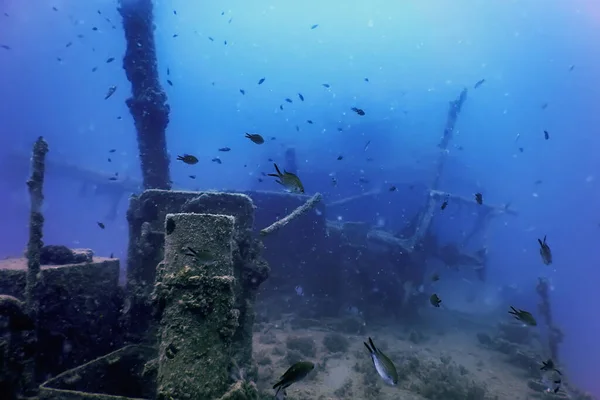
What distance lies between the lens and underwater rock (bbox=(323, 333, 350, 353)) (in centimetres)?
993

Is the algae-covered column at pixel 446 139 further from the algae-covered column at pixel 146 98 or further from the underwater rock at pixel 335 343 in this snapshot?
the algae-covered column at pixel 146 98

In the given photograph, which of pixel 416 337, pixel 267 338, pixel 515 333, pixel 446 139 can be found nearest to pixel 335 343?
pixel 267 338

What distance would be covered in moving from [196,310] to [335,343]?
317 inches

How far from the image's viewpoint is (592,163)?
126 metres

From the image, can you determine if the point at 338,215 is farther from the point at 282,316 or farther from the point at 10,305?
the point at 10,305

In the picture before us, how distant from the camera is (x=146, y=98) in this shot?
36.8 feet

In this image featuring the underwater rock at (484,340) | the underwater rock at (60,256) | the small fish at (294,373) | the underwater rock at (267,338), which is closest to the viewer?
the small fish at (294,373)

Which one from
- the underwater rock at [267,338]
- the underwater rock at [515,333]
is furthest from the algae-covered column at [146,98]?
the underwater rock at [515,333]

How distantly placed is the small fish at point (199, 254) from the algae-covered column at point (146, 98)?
8830 millimetres

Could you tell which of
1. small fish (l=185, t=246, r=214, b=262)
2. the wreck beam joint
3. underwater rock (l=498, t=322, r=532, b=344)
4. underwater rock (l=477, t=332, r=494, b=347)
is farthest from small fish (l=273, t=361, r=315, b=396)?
underwater rock (l=498, t=322, r=532, b=344)

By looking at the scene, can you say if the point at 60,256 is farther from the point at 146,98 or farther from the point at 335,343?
the point at 335,343

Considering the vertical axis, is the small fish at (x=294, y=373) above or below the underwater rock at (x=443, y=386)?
above

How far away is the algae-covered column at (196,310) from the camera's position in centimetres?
283

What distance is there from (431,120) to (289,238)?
3665 inches
